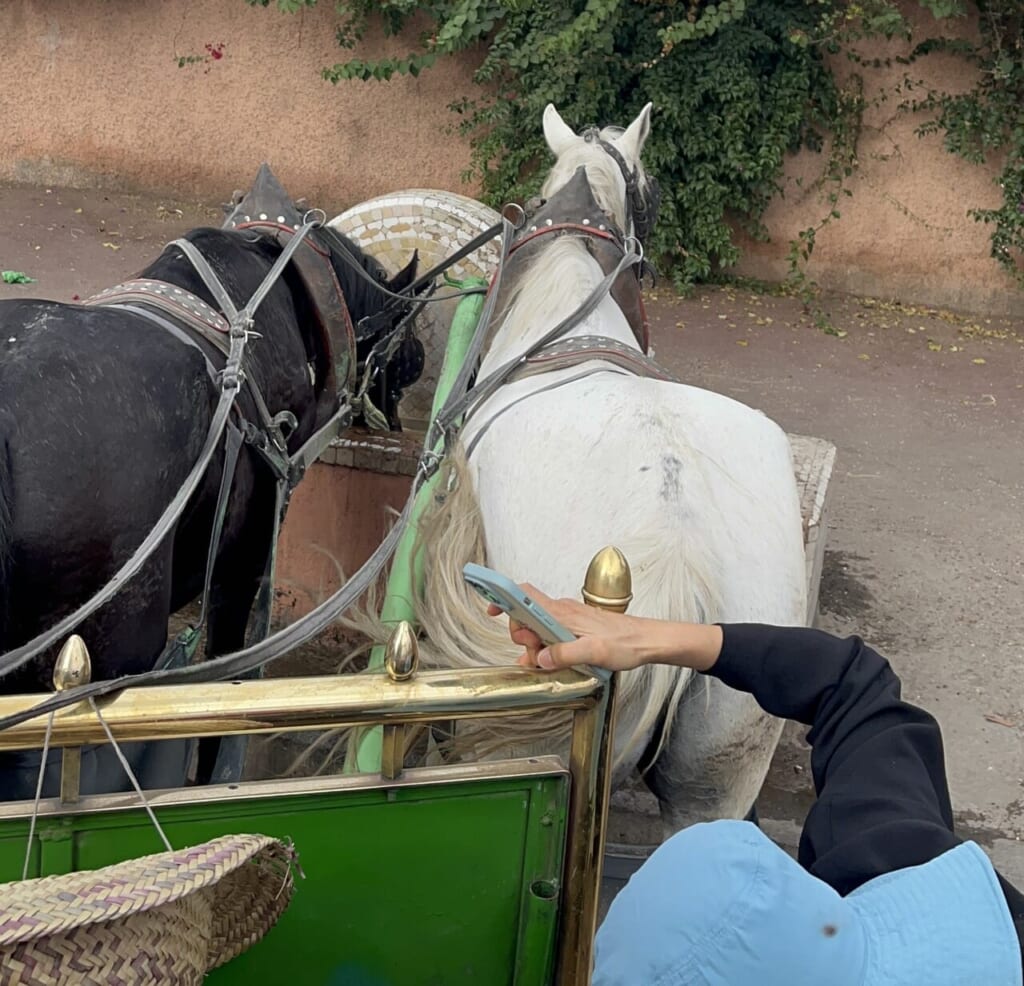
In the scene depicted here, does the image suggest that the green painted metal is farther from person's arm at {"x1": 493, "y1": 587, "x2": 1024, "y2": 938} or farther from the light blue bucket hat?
the light blue bucket hat

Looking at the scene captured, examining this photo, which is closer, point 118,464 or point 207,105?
point 118,464

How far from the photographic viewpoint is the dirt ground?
349 cm

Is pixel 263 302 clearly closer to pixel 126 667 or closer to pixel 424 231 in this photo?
pixel 126 667

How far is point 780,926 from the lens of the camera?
84 centimetres

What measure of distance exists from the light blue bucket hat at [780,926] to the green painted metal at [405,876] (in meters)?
0.37

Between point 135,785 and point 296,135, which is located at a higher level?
point 296,135

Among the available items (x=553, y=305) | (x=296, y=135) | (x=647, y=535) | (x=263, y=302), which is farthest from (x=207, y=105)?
(x=647, y=535)

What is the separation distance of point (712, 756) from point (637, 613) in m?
0.34

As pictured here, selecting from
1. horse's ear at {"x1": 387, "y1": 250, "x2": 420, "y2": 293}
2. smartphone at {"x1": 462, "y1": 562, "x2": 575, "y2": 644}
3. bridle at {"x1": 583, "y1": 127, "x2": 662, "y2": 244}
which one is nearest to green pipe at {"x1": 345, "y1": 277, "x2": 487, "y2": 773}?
horse's ear at {"x1": 387, "y1": 250, "x2": 420, "y2": 293}

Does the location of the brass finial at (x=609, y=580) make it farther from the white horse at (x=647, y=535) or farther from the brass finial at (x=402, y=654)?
the white horse at (x=647, y=535)

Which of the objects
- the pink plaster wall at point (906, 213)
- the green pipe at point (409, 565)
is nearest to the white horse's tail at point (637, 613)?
the green pipe at point (409, 565)

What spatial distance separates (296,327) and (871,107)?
6.87 meters

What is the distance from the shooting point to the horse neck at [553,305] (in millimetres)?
2615

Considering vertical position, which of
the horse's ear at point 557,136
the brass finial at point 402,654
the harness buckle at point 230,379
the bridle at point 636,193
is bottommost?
the brass finial at point 402,654
